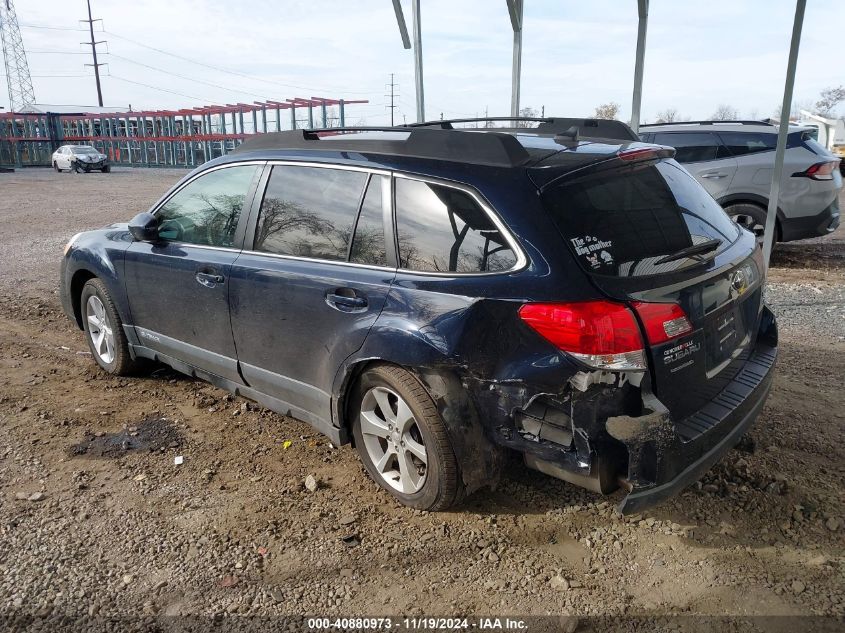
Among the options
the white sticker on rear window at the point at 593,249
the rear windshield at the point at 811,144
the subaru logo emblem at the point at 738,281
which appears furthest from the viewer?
the rear windshield at the point at 811,144

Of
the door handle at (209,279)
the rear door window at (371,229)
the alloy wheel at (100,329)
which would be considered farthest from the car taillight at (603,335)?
the alloy wheel at (100,329)

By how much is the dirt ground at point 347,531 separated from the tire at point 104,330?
0.46 meters

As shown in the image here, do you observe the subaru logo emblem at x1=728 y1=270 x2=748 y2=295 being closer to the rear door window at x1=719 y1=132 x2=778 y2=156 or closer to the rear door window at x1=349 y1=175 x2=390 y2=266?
the rear door window at x1=349 y1=175 x2=390 y2=266

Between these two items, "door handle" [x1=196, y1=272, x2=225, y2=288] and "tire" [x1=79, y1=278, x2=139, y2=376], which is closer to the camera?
"door handle" [x1=196, y1=272, x2=225, y2=288]

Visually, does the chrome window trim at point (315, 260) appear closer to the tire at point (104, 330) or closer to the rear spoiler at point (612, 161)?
the rear spoiler at point (612, 161)


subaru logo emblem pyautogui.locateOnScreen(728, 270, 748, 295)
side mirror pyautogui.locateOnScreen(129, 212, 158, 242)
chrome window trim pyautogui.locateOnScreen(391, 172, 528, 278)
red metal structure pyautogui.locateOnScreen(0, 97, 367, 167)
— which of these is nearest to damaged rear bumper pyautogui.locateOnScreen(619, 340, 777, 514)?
subaru logo emblem pyautogui.locateOnScreen(728, 270, 748, 295)

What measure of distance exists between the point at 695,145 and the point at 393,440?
7732mm

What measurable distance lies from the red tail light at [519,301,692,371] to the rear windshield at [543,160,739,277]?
0.17 meters

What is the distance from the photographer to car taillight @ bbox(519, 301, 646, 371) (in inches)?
97.8

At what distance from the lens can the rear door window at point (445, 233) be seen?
273cm

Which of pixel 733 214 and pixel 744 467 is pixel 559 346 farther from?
pixel 733 214

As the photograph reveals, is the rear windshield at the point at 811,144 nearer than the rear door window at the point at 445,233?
No

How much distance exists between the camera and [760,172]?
857cm

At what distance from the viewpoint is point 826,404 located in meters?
4.22
